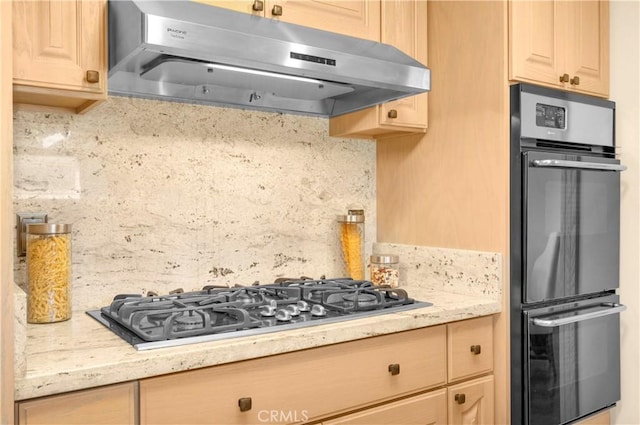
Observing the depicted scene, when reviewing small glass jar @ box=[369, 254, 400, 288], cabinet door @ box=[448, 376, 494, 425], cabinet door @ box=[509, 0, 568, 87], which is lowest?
cabinet door @ box=[448, 376, 494, 425]

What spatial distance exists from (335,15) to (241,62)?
0.54 metres

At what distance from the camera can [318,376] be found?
1.41 meters

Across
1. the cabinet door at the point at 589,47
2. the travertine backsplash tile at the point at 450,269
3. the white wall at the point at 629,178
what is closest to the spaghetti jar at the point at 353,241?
the travertine backsplash tile at the point at 450,269

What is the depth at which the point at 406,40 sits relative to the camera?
81.7 inches

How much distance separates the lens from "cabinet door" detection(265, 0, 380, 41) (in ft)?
5.74

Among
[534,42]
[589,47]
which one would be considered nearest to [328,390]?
[534,42]

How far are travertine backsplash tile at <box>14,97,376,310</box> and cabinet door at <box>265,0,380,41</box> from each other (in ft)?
1.42

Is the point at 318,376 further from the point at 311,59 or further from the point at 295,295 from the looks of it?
the point at 311,59

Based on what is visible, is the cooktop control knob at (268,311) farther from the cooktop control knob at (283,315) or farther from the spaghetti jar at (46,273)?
the spaghetti jar at (46,273)

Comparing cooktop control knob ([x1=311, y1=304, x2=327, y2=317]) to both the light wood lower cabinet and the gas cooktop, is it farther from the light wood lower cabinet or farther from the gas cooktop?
the light wood lower cabinet

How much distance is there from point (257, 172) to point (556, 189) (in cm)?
113

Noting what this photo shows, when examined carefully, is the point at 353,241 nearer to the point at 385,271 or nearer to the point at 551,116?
the point at 385,271

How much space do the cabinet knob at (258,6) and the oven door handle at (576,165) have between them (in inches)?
42.4

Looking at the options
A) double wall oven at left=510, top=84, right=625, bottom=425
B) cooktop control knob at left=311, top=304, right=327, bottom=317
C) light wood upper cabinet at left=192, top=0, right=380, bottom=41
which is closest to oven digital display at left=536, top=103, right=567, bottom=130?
double wall oven at left=510, top=84, right=625, bottom=425
